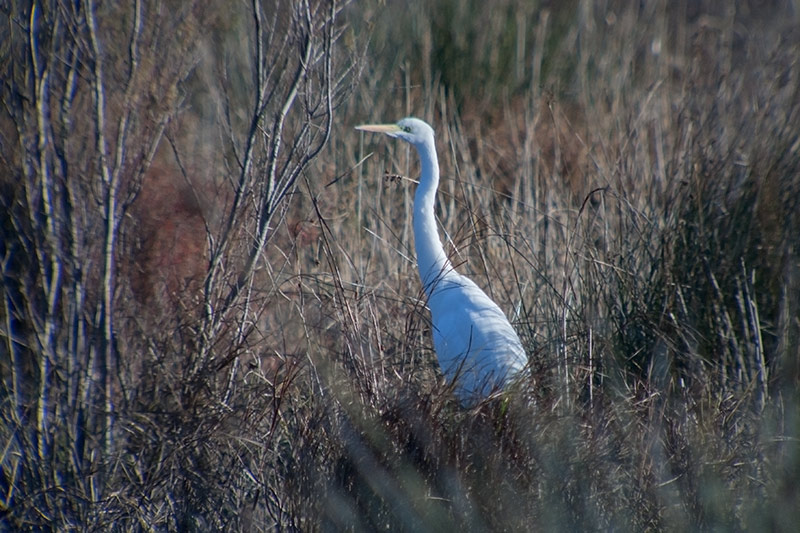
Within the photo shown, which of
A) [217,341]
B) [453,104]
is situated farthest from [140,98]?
[453,104]

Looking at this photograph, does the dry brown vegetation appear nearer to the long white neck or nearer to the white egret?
the white egret

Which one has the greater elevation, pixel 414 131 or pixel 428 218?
pixel 414 131

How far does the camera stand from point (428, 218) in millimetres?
3250

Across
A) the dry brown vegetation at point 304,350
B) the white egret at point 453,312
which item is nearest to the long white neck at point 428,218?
the white egret at point 453,312

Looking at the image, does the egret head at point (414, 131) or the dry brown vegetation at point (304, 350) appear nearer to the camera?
the dry brown vegetation at point (304, 350)

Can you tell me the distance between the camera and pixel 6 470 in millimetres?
2547

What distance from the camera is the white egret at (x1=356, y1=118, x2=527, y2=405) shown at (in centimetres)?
283

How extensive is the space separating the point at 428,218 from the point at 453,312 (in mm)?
369

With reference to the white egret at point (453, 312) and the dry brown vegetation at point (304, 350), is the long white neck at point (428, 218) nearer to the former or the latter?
the white egret at point (453, 312)

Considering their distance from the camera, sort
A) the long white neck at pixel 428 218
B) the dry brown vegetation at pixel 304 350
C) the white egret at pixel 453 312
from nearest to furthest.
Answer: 1. the dry brown vegetation at pixel 304 350
2. the white egret at pixel 453 312
3. the long white neck at pixel 428 218

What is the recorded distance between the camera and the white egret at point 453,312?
2.83 m

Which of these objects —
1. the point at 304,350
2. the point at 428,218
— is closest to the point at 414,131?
the point at 428,218

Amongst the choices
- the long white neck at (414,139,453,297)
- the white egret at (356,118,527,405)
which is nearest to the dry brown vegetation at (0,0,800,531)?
the white egret at (356,118,527,405)

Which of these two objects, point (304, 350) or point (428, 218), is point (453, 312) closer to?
point (428, 218)
